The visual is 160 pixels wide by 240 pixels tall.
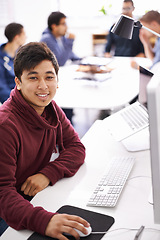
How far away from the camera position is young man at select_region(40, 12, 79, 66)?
337 centimetres

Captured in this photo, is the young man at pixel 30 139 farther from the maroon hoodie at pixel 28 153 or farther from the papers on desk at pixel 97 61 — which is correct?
the papers on desk at pixel 97 61

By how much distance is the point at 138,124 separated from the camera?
156 centimetres

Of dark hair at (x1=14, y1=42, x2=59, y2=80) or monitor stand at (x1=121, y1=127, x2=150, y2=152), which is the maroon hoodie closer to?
dark hair at (x1=14, y1=42, x2=59, y2=80)

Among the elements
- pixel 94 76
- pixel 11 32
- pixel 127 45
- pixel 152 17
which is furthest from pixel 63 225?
pixel 127 45

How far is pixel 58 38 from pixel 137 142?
2.24 metres

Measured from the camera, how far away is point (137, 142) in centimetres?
157

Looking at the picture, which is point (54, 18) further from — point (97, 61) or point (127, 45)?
point (127, 45)

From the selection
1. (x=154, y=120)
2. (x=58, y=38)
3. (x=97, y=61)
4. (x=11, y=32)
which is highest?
(x=154, y=120)

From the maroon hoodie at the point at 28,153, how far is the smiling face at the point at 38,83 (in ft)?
0.16

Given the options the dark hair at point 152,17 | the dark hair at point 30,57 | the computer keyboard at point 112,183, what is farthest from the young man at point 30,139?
the dark hair at point 152,17

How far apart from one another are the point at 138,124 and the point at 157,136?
0.81 metres

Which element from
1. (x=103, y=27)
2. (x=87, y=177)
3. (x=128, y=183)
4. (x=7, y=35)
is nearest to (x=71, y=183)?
(x=87, y=177)

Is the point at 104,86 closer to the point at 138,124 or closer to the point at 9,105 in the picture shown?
the point at 138,124

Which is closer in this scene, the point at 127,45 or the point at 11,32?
the point at 11,32
